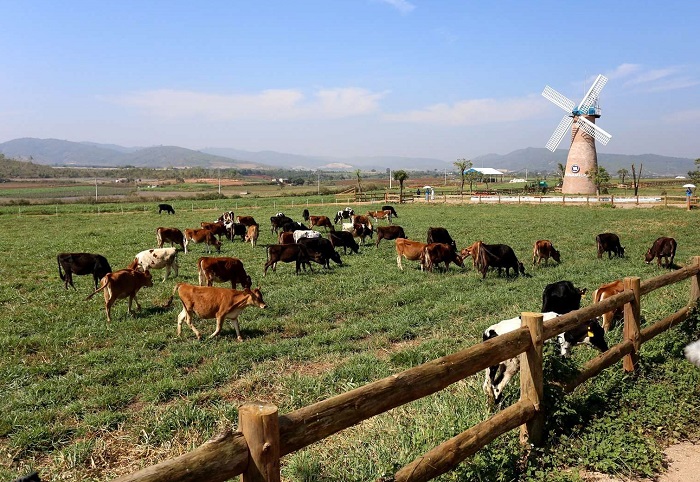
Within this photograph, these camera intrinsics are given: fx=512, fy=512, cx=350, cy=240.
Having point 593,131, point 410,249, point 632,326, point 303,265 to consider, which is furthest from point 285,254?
point 593,131

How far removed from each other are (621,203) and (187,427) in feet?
146

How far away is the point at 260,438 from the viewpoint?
2.70m

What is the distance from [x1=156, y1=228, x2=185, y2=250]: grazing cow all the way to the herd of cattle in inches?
1.6

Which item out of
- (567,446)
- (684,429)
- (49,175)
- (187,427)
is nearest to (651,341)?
(684,429)

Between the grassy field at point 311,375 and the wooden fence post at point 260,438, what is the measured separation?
4.41 ft

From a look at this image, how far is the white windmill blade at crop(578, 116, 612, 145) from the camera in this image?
2463 inches

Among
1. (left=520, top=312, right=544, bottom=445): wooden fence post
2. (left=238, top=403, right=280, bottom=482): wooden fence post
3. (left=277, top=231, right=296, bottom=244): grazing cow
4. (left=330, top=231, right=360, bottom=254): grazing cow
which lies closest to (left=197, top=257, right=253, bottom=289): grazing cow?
(left=277, top=231, right=296, bottom=244): grazing cow

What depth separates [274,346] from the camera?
856 cm

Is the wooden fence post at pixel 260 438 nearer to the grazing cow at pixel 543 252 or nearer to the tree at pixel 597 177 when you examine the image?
the grazing cow at pixel 543 252

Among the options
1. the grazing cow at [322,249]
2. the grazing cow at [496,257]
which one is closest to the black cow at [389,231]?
the grazing cow at [322,249]

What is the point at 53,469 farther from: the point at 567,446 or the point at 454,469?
the point at 567,446

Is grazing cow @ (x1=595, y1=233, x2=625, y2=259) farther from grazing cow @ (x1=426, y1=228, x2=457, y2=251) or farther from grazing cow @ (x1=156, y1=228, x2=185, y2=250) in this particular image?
grazing cow @ (x1=156, y1=228, x2=185, y2=250)

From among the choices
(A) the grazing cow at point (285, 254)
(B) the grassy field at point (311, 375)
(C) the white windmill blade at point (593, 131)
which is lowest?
(B) the grassy field at point (311, 375)

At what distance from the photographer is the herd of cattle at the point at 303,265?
6.80 meters
